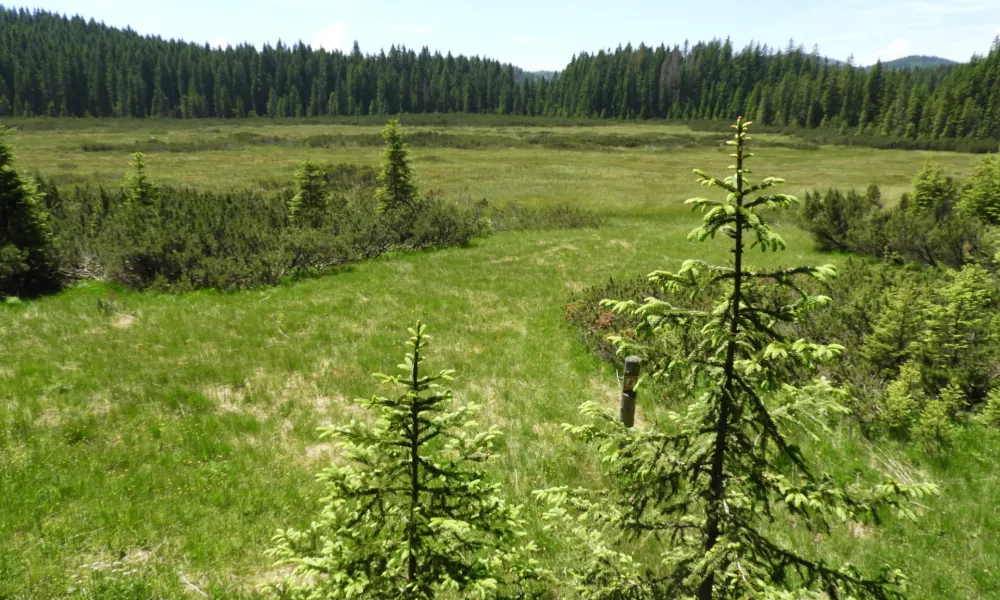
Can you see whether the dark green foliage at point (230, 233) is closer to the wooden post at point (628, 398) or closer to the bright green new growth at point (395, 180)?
the bright green new growth at point (395, 180)

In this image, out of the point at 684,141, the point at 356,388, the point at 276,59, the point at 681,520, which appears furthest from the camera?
the point at 276,59

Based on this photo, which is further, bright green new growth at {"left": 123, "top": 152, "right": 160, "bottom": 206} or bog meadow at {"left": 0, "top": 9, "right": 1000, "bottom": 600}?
bright green new growth at {"left": 123, "top": 152, "right": 160, "bottom": 206}

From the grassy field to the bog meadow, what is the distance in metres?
0.06

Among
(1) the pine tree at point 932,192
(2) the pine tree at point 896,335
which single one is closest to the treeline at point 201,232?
(2) the pine tree at point 896,335

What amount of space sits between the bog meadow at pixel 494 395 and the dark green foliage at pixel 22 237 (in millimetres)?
98

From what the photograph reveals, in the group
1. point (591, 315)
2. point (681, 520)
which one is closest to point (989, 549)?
point (681, 520)

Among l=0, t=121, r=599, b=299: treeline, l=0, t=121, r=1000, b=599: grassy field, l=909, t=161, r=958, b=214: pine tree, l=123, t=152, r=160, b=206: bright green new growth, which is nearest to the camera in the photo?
l=0, t=121, r=1000, b=599: grassy field

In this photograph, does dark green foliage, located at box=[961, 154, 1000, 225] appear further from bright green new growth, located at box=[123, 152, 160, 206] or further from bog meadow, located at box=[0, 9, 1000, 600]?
bright green new growth, located at box=[123, 152, 160, 206]

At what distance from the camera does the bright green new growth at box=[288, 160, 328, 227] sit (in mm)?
23672

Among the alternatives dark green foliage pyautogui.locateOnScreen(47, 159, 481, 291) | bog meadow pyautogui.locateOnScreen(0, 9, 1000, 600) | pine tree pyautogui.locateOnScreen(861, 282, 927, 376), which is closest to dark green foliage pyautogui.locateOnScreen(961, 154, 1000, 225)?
bog meadow pyautogui.locateOnScreen(0, 9, 1000, 600)

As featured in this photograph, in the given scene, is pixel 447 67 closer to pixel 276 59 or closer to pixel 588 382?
pixel 276 59

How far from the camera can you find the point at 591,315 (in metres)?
14.6

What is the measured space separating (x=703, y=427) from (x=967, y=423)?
8204mm

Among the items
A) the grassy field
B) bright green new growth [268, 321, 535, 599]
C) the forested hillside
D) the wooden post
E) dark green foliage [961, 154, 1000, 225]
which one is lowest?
the grassy field
